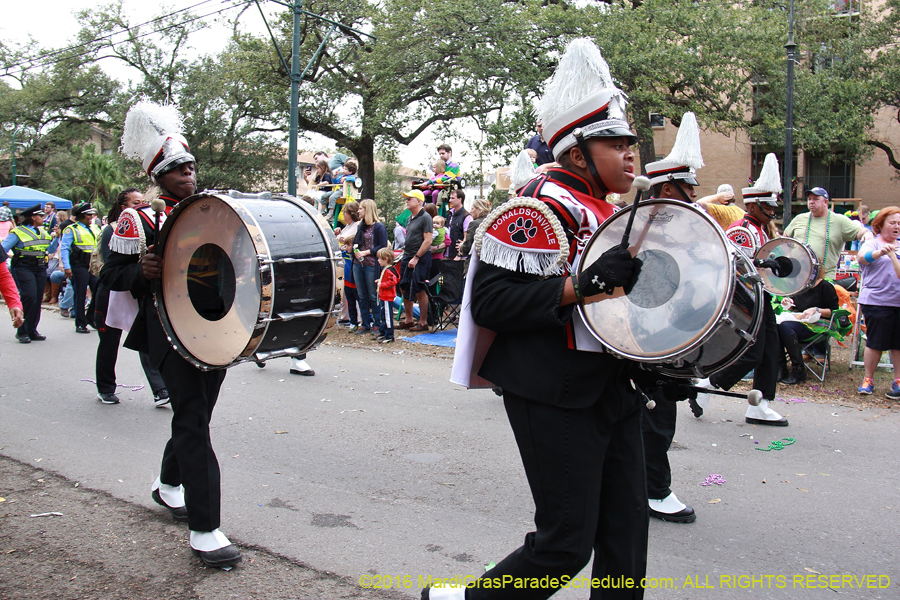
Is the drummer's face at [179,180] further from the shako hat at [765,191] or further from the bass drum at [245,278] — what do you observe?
the shako hat at [765,191]

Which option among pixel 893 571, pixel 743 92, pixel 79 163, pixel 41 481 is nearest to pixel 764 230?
pixel 893 571

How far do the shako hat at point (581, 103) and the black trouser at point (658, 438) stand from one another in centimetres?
187

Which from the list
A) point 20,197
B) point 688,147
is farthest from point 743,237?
point 20,197

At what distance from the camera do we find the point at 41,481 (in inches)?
188

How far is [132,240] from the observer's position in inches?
145

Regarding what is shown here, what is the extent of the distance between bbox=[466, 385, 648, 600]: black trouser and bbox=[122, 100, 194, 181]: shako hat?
91.8 inches

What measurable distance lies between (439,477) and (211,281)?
84.5 inches

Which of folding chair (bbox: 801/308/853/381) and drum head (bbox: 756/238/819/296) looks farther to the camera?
folding chair (bbox: 801/308/853/381)

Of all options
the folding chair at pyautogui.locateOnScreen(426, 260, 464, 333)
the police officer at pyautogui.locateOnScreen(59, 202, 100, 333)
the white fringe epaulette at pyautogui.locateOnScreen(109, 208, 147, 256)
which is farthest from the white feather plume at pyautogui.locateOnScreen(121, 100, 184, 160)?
the police officer at pyautogui.locateOnScreen(59, 202, 100, 333)

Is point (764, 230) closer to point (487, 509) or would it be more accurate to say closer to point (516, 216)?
point (487, 509)

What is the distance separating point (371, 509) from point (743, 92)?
64.7 feet

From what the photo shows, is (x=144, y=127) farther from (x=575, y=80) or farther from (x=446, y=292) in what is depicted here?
(x=446, y=292)

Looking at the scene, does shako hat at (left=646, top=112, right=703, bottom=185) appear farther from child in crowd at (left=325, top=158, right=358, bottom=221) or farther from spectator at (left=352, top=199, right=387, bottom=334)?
child in crowd at (left=325, top=158, right=358, bottom=221)

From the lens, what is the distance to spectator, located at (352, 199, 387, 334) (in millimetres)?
10641
